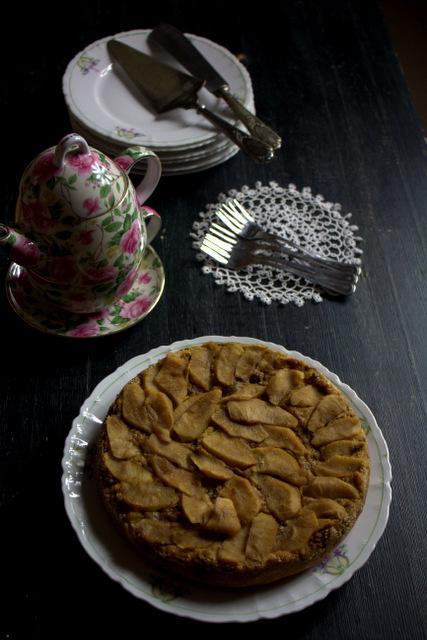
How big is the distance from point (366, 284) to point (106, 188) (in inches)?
20.7

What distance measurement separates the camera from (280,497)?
2.69ft

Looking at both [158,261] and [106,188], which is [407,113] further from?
[106,188]

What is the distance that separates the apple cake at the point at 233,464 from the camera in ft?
2.56

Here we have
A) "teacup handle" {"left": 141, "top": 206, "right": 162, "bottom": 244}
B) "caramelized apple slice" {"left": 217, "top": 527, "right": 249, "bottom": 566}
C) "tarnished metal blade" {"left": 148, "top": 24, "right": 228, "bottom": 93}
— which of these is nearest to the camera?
"caramelized apple slice" {"left": 217, "top": 527, "right": 249, "bottom": 566}

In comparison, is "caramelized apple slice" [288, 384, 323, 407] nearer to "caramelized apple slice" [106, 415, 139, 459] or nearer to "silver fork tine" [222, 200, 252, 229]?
"caramelized apple slice" [106, 415, 139, 459]

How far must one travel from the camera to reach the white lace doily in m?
1.16

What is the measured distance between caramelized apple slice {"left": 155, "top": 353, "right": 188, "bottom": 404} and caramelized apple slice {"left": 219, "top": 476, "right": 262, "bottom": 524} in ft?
0.47

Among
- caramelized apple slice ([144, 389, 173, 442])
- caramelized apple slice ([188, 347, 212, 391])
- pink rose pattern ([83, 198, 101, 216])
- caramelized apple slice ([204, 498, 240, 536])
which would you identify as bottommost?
caramelized apple slice ([204, 498, 240, 536])

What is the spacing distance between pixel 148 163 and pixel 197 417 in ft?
1.44

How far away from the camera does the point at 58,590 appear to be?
82cm

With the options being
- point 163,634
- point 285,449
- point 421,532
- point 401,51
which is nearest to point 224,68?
point 285,449

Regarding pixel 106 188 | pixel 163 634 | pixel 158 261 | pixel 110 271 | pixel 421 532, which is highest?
pixel 106 188

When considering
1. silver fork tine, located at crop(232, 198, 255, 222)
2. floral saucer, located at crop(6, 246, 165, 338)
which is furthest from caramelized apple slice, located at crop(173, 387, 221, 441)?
silver fork tine, located at crop(232, 198, 255, 222)

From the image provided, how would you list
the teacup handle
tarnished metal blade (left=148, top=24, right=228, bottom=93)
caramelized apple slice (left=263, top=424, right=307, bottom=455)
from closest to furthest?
caramelized apple slice (left=263, top=424, right=307, bottom=455)
the teacup handle
tarnished metal blade (left=148, top=24, right=228, bottom=93)
